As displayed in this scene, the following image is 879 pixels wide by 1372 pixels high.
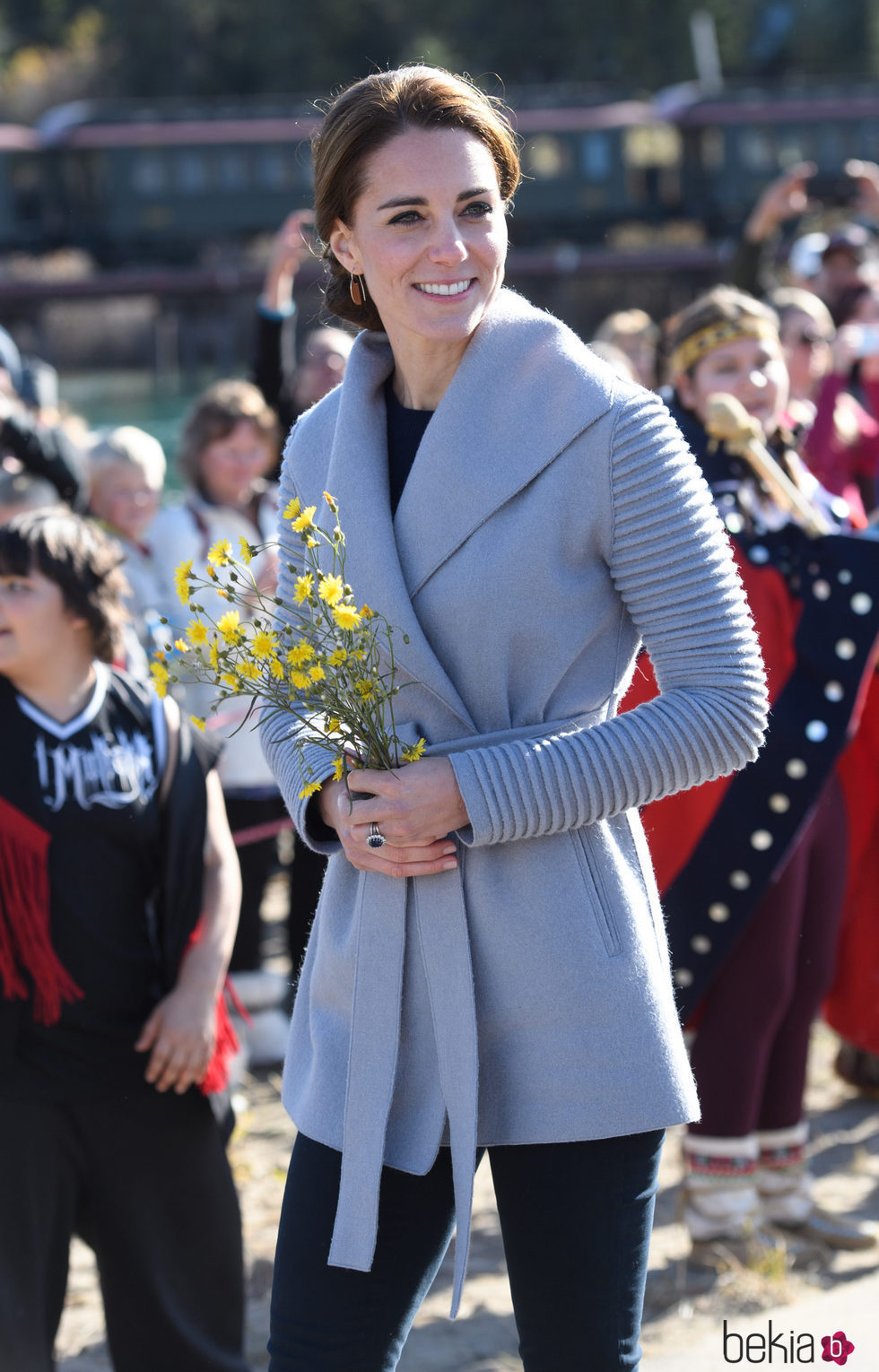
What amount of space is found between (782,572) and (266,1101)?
223cm

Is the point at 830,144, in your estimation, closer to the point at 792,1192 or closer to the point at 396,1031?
the point at 792,1192

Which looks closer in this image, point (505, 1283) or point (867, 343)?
point (505, 1283)

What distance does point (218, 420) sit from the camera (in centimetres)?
539

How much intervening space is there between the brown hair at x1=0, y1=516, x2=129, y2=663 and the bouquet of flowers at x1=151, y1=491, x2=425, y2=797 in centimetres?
93

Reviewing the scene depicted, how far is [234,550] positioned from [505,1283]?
7.42ft

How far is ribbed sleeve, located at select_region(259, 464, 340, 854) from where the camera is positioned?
6.90ft

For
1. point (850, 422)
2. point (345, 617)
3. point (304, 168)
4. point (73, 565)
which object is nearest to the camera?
point (345, 617)

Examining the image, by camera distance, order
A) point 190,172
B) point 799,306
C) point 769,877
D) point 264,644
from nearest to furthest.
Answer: point 264,644 < point 769,877 < point 799,306 < point 190,172

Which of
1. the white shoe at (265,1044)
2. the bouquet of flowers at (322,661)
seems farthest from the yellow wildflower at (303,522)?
the white shoe at (265,1044)

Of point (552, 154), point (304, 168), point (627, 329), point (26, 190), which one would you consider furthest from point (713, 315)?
point (26, 190)

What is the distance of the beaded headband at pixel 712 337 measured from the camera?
12.8ft

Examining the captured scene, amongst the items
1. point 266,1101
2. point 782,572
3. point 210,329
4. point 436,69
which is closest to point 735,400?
point 782,572

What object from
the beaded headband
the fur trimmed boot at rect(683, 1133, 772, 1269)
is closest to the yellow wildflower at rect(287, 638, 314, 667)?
the fur trimmed boot at rect(683, 1133, 772, 1269)

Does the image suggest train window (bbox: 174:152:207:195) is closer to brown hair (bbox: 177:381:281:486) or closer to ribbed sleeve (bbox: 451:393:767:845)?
brown hair (bbox: 177:381:281:486)
